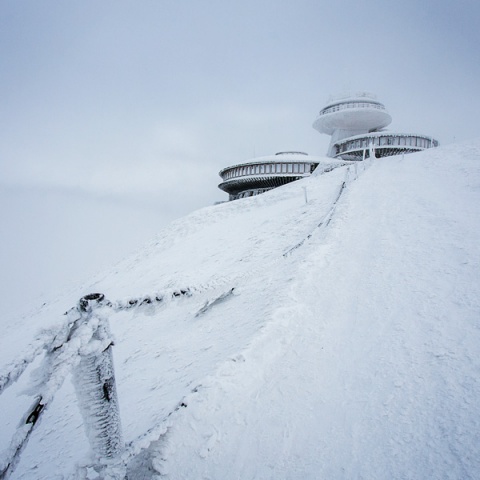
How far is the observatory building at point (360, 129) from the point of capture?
171ft

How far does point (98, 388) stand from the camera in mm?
2406

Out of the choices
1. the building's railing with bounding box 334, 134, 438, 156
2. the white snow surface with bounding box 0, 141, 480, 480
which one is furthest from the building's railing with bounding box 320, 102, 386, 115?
the white snow surface with bounding box 0, 141, 480, 480

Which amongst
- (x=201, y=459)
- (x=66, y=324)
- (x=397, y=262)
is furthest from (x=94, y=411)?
(x=397, y=262)

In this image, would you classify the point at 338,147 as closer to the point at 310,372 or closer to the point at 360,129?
the point at 360,129

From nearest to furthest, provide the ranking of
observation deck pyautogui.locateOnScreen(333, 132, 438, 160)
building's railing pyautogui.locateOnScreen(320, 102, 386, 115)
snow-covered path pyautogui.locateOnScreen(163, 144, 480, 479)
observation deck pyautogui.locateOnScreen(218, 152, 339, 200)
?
snow-covered path pyautogui.locateOnScreen(163, 144, 480, 479)
observation deck pyautogui.locateOnScreen(218, 152, 339, 200)
observation deck pyautogui.locateOnScreen(333, 132, 438, 160)
building's railing pyautogui.locateOnScreen(320, 102, 386, 115)

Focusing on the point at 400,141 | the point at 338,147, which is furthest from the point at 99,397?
the point at 338,147

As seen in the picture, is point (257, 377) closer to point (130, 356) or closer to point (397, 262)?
point (130, 356)

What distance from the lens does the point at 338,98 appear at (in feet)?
203

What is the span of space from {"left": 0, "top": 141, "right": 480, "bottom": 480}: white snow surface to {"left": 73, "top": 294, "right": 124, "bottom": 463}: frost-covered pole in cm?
17

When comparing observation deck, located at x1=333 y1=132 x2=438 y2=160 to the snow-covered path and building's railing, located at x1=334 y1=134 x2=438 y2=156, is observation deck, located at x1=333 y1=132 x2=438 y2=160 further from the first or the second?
the snow-covered path

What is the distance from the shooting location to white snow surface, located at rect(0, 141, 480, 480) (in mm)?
2811

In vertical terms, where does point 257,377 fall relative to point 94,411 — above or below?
below

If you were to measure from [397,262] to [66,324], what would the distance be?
6.35 meters

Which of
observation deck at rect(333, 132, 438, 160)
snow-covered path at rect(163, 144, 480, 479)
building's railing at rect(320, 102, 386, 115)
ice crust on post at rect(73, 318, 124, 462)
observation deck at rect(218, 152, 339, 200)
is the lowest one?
snow-covered path at rect(163, 144, 480, 479)
